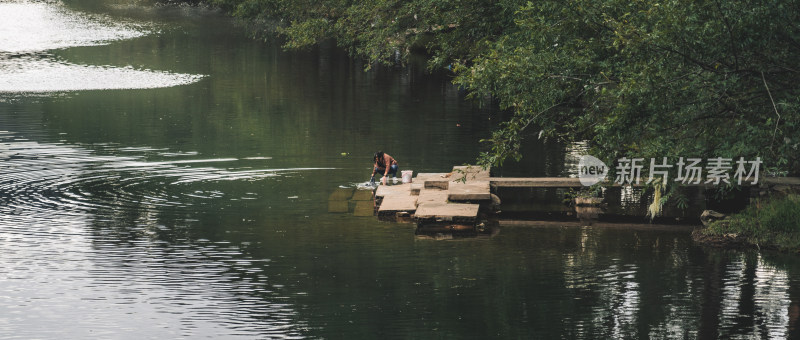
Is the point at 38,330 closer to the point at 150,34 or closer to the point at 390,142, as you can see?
the point at 390,142

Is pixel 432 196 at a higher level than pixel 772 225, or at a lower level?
higher

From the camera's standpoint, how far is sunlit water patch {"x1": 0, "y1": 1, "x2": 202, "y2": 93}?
1857 inches

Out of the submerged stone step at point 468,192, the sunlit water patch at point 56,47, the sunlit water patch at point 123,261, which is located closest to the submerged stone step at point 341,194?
the sunlit water patch at point 123,261

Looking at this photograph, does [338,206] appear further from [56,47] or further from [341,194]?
[56,47]

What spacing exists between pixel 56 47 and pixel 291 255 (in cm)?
4989

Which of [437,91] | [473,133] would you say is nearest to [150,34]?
[437,91]

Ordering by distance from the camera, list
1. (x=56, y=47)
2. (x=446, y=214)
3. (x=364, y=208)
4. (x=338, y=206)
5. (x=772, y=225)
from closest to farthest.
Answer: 1. (x=772, y=225)
2. (x=446, y=214)
3. (x=364, y=208)
4. (x=338, y=206)
5. (x=56, y=47)

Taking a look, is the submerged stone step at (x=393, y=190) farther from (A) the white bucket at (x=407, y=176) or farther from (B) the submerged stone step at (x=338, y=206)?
(B) the submerged stone step at (x=338, y=206)

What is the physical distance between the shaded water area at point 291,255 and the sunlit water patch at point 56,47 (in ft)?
31.6

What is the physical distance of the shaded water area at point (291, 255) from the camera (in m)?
15.1

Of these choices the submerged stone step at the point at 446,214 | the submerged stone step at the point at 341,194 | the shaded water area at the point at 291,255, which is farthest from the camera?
the submerged stone step at the point at 341,194

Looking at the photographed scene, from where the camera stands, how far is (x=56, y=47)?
63.9m

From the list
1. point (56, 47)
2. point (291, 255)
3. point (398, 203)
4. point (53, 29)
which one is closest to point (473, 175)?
point (398, 203)

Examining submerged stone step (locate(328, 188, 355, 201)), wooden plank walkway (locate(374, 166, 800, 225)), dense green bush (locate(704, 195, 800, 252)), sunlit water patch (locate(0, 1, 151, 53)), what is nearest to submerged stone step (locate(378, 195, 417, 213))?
wooden plank walkway (locate(374, 166, 800, 225))
